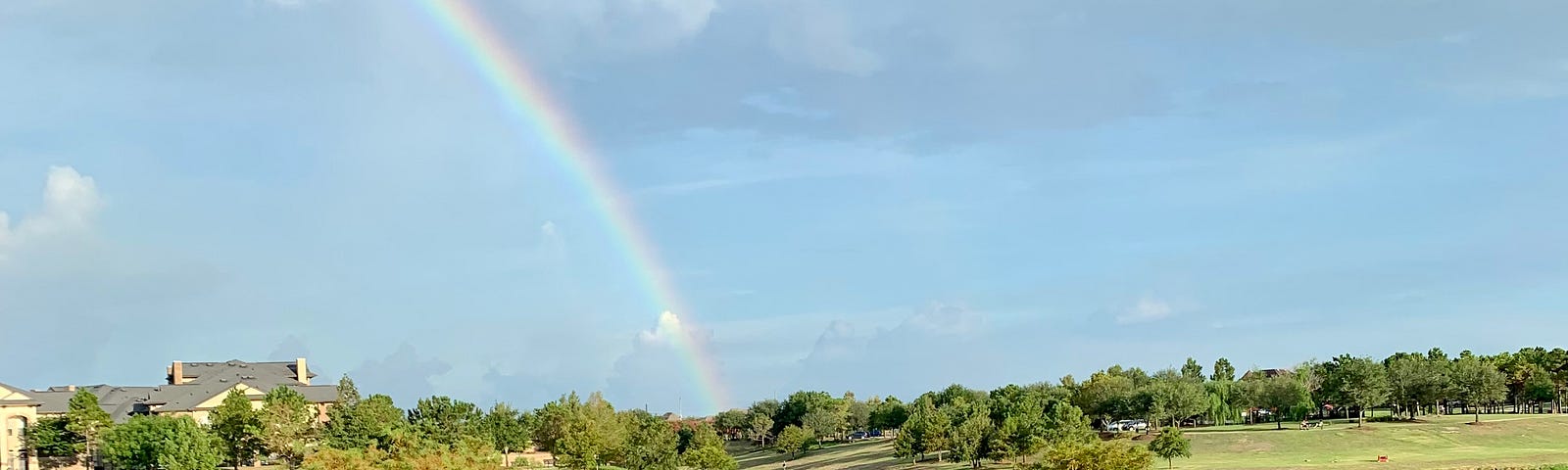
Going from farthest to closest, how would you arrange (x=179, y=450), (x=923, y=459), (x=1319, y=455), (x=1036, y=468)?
1. (x=923, y=459)
2. (x=179, y=450)
3. (x=1319, y=455)
4. (x=1036, y=468)

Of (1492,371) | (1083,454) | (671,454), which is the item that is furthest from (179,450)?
(1492,371)

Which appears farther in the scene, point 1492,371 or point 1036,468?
point 1492,371

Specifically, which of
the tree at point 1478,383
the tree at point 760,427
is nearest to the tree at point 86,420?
the tree at point 760,427

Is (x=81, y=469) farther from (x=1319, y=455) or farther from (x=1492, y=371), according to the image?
(x=1492, y=371)

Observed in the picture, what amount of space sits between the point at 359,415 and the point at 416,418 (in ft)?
38.0

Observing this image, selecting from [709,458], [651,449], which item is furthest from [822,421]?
[709,458]

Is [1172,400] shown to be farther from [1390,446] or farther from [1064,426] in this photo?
[1390,446]

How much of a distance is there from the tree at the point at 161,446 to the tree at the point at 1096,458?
67.7 metres

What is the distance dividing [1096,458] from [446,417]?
68.7m

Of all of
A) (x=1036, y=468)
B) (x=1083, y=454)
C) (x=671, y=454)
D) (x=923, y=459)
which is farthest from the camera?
(x=923, y=459)

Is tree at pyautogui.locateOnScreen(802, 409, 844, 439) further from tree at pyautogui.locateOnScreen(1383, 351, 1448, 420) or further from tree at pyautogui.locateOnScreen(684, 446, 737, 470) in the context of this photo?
tree at pyautogui.locateOnScreen(1383, 351, 1448, 420)

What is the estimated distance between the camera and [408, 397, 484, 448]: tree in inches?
4700

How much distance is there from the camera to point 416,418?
124938mm

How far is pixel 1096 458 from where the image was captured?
76.4 m
